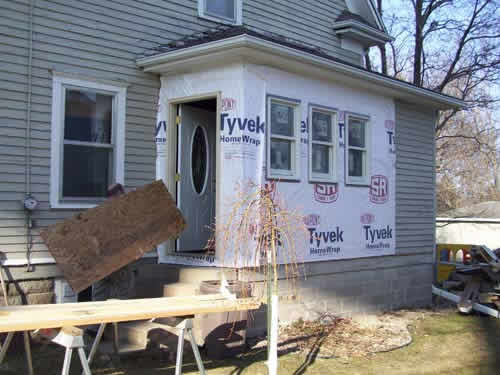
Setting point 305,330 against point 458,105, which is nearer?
point 305,330

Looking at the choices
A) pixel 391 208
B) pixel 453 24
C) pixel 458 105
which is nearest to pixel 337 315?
pixel 391 208

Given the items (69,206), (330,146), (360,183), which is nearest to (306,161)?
(330,146)

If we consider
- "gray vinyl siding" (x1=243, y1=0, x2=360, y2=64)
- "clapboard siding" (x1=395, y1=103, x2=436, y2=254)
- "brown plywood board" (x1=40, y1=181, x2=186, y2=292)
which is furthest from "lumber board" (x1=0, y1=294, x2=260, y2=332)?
"gray vinyl siding" (x1=243, y1=0, x2=360, y2=64)

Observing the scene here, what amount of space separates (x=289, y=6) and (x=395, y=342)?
672 cm

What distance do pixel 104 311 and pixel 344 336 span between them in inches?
175

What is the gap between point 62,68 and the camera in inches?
306

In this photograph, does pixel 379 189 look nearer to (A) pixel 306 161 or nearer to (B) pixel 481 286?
(A) pixel 306 161

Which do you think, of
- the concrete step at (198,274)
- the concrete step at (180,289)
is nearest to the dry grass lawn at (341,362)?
the concrete step at (180,289)

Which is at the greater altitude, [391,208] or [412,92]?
[412,92]

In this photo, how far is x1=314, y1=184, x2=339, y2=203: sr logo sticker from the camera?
29.3 feet

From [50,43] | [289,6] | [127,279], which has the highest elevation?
[289,6]

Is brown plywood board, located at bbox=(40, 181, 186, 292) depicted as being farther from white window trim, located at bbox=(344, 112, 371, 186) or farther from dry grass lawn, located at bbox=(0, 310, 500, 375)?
white window trim, located at bbox=(344, 112, 371, 186)

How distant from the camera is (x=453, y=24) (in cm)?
2209

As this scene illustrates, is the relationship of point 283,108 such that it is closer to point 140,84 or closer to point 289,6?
point 140,84
